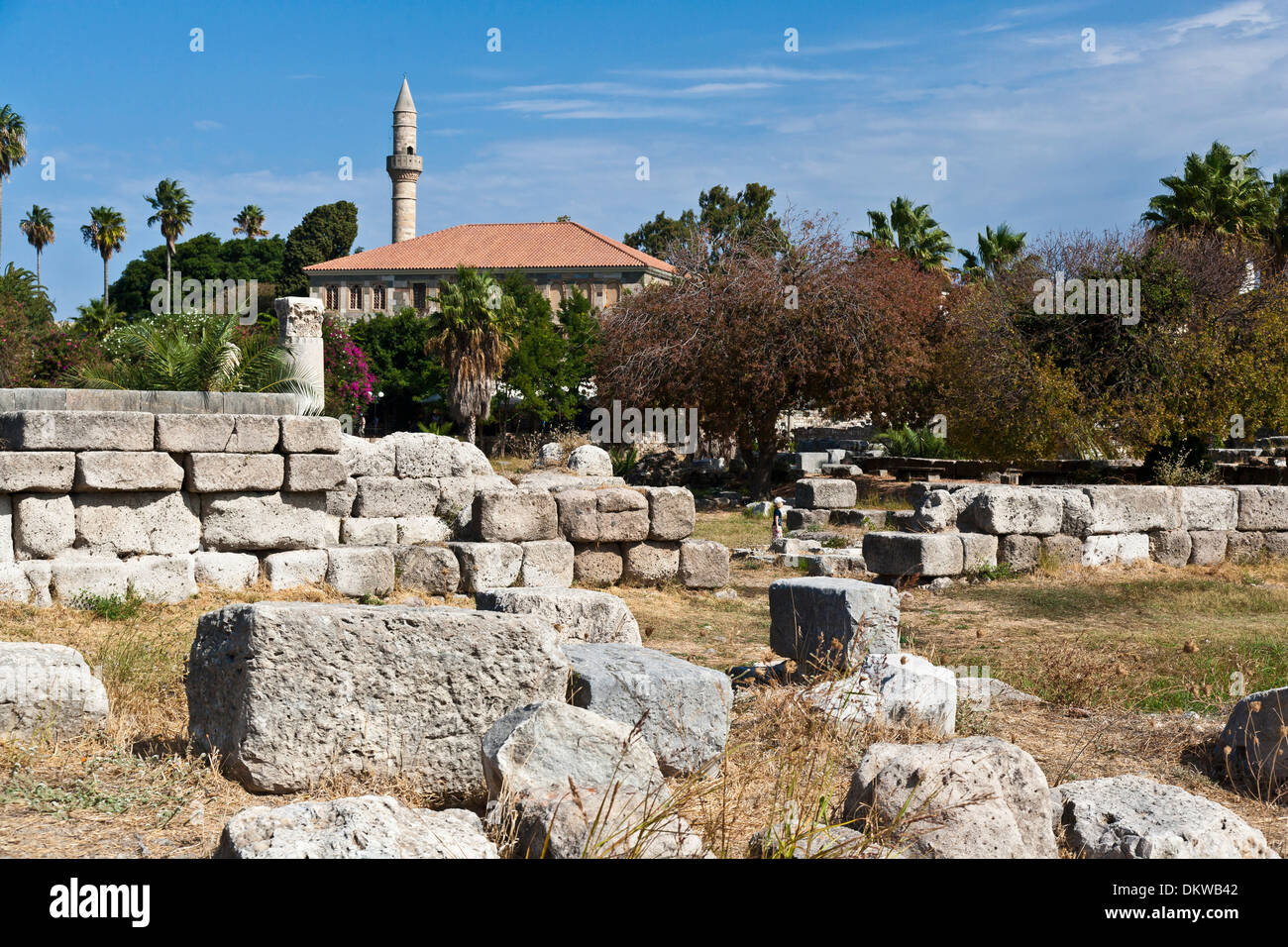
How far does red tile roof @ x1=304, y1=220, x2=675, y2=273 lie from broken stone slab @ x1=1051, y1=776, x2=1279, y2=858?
55.1 metres

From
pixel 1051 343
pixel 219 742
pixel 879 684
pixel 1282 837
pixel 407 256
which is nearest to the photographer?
pixel 219 742

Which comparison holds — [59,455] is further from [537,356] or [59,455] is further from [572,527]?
[537,356]

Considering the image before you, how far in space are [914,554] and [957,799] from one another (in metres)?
9.05

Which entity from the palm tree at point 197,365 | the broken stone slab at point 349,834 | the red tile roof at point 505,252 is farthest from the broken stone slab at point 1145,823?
the red tile roof at point 505,252

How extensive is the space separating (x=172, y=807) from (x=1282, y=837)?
4.64m

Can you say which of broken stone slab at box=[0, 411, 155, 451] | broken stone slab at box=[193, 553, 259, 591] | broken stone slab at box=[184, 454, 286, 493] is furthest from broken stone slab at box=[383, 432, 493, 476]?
broken stone slab at box=[0, 411, 155, 451]

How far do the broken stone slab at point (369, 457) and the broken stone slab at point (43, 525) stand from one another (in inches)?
138

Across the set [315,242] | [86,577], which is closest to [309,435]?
[86,577]

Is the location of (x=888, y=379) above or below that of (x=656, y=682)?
above

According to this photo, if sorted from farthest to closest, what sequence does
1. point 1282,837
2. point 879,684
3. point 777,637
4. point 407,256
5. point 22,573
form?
point 407,256 → point 22,573 → point 777,637 → point 879,684 → point 1282,837

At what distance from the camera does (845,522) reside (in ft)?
63.9

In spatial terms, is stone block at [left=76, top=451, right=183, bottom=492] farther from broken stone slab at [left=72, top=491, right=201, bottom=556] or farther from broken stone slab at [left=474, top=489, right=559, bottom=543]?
broken stone slab at [left=474, top=489, right=559, bottom=543]

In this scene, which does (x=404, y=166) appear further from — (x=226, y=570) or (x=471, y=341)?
(x=226, y=570)

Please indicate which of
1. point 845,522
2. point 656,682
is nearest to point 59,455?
point 656,682
